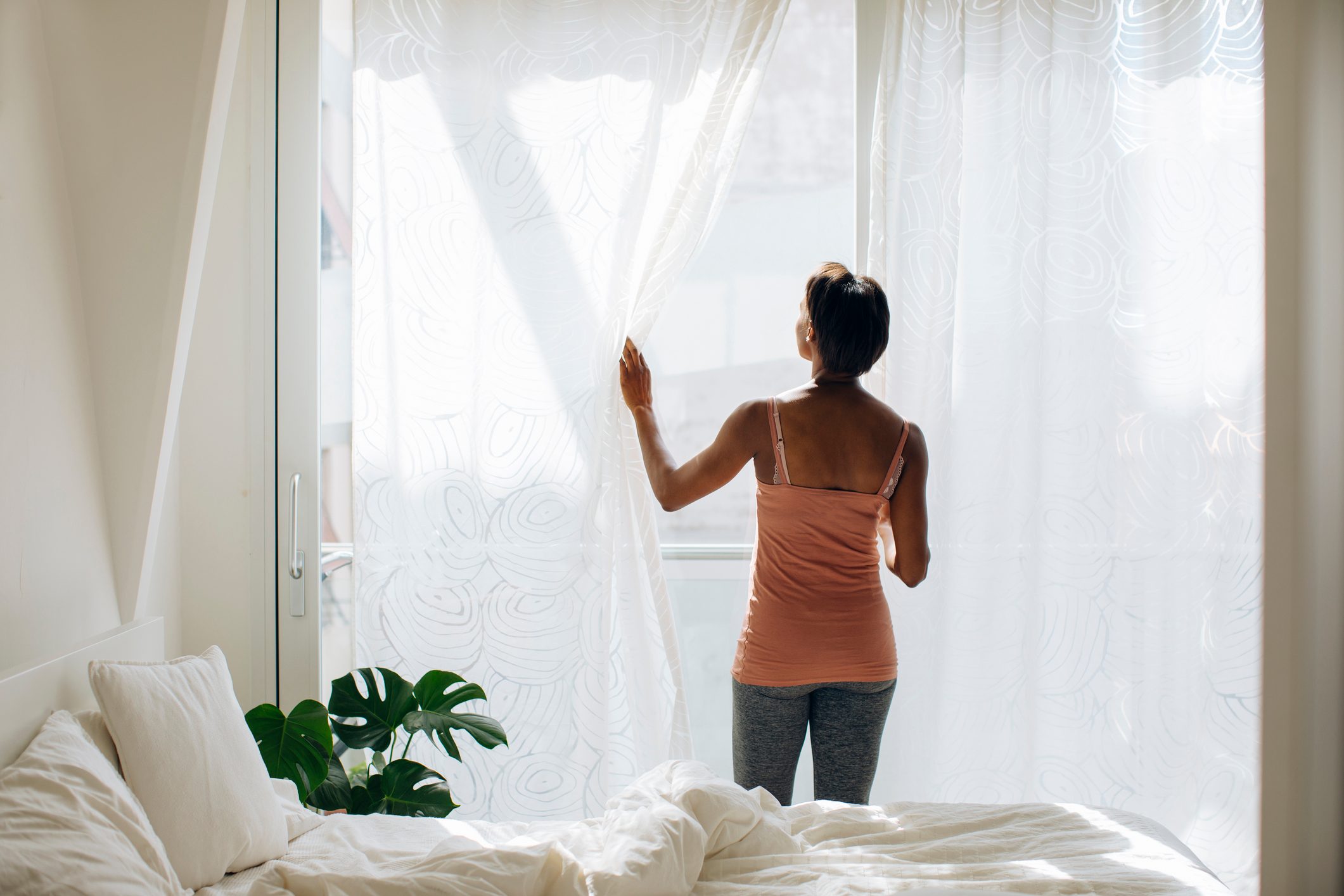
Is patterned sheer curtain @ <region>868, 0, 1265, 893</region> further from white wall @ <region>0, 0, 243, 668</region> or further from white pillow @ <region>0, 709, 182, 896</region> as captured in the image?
white pillow @ <region>0, 709, 182, 896</region>

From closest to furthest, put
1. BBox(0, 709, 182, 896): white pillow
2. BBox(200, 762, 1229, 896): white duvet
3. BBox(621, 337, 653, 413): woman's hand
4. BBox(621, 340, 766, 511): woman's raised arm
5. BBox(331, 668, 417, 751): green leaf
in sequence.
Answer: BBox(0, 709, 182, 896): white pillow, BBox(200, 762, 1229, 896): white duvet, BBox(621, 340, 766, 511): woman's raised arm, BBox(331, 668, 417, 751): green leaf, BBox(621, 337, 653, 413): woman's hand

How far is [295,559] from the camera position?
2.31 meters

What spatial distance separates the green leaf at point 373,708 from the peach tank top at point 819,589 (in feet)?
2.64

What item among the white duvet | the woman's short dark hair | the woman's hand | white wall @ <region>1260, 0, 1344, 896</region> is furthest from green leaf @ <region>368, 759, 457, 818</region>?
white wall @ <region>1260, 0, 1344, 896</region>

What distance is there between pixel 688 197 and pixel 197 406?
1.41m

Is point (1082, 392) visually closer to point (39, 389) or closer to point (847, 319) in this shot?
point (847, 319)

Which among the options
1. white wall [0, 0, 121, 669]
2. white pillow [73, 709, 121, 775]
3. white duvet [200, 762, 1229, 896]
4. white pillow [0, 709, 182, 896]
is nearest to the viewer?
white pillow [0, 709, 182, 896]

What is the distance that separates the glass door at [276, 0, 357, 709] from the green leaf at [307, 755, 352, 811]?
0.35 metres

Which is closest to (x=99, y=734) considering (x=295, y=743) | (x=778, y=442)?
(x=295, y=743)

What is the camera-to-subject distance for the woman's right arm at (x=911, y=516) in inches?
74.6

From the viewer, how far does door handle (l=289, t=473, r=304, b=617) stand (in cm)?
230

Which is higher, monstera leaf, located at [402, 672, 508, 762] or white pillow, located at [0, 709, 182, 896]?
white pillow, located at [0, 709, 182, 896]

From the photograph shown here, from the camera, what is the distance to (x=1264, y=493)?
229cm

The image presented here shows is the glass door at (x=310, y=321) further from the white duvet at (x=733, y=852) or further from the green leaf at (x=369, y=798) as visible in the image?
the white duvet at (x=733, y=852)
